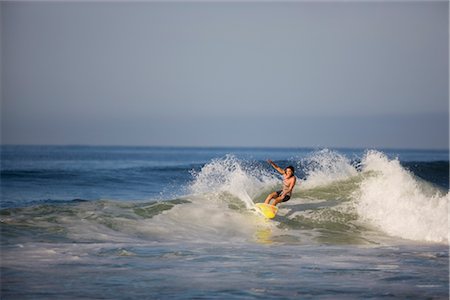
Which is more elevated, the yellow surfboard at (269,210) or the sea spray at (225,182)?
the sea spray at (225,182)

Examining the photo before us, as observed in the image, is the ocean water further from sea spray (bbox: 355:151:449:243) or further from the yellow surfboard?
the yellow surfboard

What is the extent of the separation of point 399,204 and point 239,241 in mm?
4655

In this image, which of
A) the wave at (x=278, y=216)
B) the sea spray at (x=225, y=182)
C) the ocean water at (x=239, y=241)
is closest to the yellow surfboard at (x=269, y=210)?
the ocean water at (x=239, y=241)

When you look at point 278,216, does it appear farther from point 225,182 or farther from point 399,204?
point 399,204

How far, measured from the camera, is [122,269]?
941 cm

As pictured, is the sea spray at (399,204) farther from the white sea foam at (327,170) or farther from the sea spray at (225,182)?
the sea spray at (225,182)

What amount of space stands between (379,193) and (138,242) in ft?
22.5

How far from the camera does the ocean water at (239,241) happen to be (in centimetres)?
855

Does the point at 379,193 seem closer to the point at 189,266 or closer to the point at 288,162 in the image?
the point at 189,266

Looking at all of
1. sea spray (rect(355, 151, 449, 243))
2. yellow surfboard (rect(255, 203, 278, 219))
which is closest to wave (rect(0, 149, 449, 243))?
sea spray (rect(355, 151, 449, 243))

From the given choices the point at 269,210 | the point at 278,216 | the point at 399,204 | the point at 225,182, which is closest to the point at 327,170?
the point at 225,182

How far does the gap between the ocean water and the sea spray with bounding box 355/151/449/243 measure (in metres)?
0.04

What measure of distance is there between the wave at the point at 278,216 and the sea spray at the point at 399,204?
0.07 feet

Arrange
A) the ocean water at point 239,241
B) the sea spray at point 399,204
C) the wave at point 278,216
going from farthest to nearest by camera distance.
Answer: the sea spray at point 399,204, the wave at point 278,216, the ocean water at point 239,241
